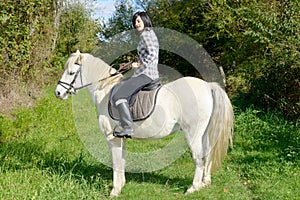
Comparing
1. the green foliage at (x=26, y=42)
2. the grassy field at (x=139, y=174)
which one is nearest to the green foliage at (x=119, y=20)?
the green foliage at (x=26, y=42)

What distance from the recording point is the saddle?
13.8ft

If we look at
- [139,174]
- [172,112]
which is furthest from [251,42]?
[172,112]

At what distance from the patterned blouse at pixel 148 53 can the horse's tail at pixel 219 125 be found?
899 millimetres

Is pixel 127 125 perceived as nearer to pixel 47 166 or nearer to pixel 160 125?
pixel 160 125

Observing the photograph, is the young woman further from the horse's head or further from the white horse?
the horse's head

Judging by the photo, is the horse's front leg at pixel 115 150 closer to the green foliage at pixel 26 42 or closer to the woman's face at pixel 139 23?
the woman's face at pixel 139 23

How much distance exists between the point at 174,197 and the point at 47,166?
200cm

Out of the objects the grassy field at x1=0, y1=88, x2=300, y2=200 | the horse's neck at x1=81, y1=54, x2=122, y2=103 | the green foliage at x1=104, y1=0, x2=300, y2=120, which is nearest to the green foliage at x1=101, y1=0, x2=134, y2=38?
the green foliage at x1=104, y1=0, x2=300, y2=120

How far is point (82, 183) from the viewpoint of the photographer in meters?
4.36

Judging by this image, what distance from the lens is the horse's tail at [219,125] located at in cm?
440

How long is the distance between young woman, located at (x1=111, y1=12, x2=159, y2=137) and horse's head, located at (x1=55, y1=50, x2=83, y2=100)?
0.64 metres

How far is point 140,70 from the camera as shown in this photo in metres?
4.14

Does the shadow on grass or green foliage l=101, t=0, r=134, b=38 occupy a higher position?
green foliage l=101, t=0, r=134, b=38

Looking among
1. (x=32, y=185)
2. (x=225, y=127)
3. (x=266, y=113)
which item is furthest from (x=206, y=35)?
(x=32, y=185)
